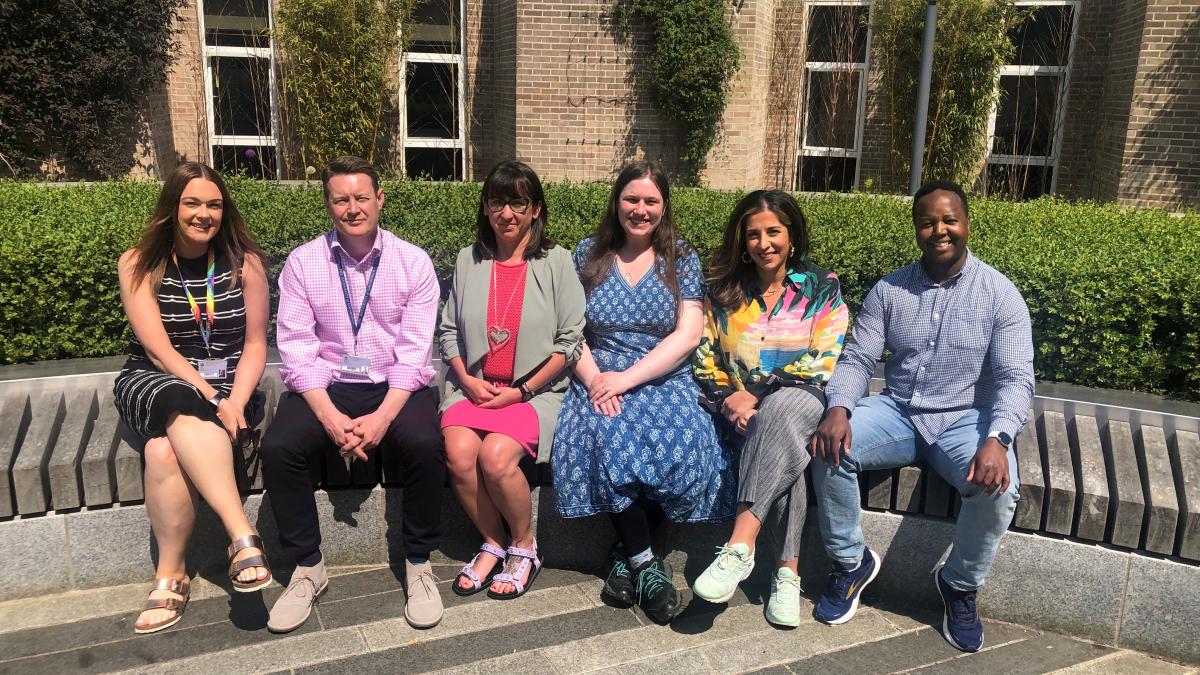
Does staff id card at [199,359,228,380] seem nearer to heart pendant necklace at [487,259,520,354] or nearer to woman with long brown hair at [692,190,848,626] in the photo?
heart pendant necklace at [487,259,520,354]

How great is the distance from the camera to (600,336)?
3637 millimetres

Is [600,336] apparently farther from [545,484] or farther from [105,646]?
[105,646]

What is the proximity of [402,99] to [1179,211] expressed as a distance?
Answer: 9747 millimetres

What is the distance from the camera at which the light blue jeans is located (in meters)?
3.02

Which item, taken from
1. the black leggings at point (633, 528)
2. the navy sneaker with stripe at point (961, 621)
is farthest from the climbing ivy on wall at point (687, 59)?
the navy sneaker with stripe at point (961, 621)

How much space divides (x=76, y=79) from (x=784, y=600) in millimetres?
9937

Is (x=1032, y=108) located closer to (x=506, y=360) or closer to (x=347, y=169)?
(x=506, y=360)

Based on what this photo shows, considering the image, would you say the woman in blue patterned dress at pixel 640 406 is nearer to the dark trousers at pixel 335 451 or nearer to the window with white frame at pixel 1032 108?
the dark trousers at pixel 335 451

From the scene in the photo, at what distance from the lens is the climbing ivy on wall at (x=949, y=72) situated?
10844 millimetres

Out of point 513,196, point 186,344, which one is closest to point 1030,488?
point 513,196

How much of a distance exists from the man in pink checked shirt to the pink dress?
6.1 inches

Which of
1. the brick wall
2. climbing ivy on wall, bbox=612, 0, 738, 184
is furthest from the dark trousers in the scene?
the brick wall

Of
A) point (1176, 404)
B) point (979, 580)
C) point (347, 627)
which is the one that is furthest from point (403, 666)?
point (1176, 404)

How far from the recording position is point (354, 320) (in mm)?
3449
